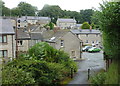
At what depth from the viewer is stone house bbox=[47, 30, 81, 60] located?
915 cm

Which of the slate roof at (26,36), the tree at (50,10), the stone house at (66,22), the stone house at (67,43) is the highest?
the stone house at (66,22)

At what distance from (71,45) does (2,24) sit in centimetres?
404

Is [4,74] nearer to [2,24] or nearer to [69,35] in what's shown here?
[2,24]

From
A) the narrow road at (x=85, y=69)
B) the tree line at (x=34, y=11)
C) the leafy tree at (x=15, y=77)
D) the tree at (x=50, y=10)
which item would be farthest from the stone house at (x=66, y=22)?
the leafy tree at (x=15, y=77)

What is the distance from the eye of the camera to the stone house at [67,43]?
9.15 meters

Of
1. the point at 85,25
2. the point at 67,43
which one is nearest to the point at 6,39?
the point at 67,43

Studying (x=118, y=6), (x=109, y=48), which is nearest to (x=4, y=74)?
(x=109, y=48)

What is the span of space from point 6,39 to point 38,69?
9.61ft

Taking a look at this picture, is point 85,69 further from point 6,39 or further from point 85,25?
point 85,25

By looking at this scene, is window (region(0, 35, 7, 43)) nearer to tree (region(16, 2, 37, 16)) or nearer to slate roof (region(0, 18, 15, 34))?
slate roof (region(0, 18, 15, 34))

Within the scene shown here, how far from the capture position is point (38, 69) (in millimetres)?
4539

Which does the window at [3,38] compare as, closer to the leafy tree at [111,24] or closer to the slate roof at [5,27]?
the slate roof at [5,27]

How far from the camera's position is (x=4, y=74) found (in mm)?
3865

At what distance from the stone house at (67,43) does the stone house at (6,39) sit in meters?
2.62
